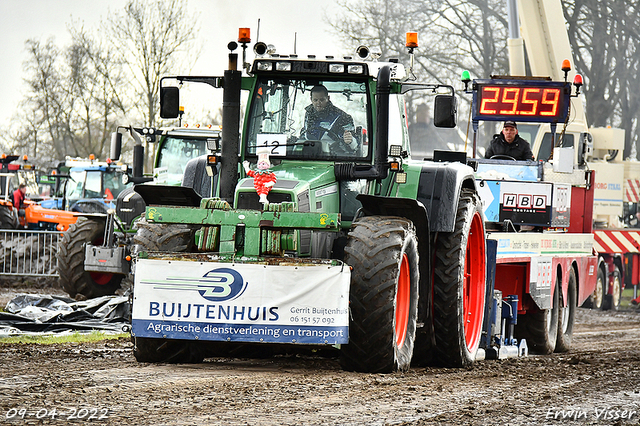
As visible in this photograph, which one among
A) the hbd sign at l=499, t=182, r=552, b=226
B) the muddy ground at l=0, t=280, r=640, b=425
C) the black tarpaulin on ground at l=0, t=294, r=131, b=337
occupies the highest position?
the hbd sign at l=499, t=182, r=552, b=226

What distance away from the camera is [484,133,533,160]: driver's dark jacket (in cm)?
1359

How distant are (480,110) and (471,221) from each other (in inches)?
238

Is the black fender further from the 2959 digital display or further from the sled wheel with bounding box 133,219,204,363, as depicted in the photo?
the 2959 digital display

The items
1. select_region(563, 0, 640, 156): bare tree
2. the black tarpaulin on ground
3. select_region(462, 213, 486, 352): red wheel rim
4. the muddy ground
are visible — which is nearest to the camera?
the muddy ground

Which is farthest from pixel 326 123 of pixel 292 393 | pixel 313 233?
pixel 292 393

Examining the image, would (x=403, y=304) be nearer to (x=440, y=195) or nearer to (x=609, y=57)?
(x=440, y=195)

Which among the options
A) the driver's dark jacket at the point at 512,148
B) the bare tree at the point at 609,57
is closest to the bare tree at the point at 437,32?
the bare tree at the point at 609,57

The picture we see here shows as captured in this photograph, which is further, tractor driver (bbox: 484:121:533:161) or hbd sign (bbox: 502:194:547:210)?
tractor driver (bbox: 484:121:533:161)

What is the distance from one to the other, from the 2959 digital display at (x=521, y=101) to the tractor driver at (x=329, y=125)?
22.4ft

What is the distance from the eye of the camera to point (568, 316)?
1338 centimetres

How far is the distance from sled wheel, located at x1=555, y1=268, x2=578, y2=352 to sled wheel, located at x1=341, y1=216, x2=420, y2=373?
5.78m

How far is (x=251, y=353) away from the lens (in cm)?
905

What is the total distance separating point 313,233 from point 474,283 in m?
2.89

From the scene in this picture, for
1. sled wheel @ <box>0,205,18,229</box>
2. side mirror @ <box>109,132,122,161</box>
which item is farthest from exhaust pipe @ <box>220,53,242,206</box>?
sled wheel @ <box>0,205,18,229</box>
